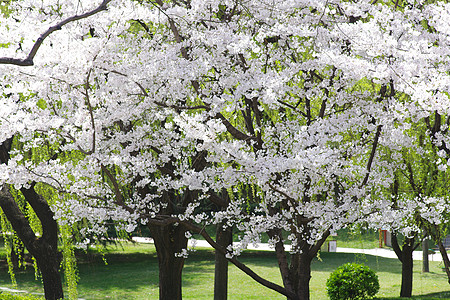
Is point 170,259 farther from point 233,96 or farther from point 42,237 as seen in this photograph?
point 233,96

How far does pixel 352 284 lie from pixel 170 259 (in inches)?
163

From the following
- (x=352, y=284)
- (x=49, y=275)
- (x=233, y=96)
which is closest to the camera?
(x=233, y=96)

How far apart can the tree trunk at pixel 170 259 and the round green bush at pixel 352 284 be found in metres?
3.63

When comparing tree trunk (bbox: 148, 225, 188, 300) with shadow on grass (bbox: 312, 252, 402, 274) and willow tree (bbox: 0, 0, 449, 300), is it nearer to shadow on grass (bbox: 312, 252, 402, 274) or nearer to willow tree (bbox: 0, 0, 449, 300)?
willow tree (bbox: 0, 0, 449, 300)

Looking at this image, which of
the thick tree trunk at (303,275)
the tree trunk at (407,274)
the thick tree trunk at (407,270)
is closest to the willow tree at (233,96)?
the thick tree trunk at (303,275)

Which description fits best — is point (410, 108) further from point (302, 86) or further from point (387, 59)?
point (302, 86)

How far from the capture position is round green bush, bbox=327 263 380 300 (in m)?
10.1

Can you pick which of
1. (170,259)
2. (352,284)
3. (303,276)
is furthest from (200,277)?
(303,276)

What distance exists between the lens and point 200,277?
1641cm

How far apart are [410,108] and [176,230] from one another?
4.82 metres

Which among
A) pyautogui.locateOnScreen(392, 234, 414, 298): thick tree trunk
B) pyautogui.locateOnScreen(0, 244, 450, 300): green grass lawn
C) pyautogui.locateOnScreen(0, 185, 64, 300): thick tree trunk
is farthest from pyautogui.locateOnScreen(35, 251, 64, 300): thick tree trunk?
pyautogui.locateOnScreen(392, 234, 414, 298): thick tree trunk

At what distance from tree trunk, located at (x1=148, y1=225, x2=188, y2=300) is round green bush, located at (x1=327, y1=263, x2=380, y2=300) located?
363cm

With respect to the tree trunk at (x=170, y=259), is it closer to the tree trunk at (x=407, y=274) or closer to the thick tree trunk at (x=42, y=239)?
the thick tree trunk at (x=42, y=239)

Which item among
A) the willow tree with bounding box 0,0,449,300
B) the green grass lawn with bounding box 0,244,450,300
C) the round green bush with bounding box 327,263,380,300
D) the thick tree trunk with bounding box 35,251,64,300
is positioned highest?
the willow tree with bounding box 0,0,449,300
